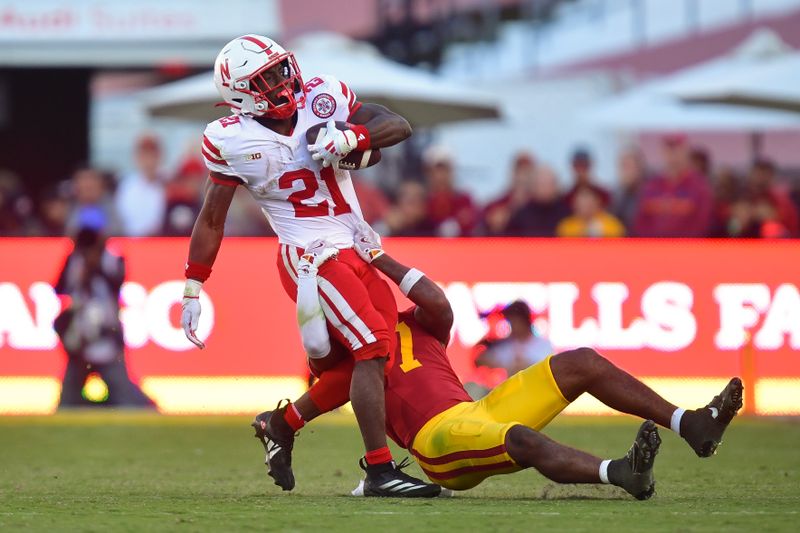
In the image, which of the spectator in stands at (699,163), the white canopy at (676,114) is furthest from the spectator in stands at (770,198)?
the white canopy at (676,114)

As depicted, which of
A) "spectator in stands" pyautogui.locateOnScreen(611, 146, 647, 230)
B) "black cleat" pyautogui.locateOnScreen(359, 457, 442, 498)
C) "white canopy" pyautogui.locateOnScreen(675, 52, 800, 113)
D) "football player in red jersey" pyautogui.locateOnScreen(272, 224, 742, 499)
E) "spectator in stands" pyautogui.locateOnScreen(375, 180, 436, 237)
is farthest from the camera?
"white canopy" pyautogui.locateOnScreen(675, 52, 800, 113)

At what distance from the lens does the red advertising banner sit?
13.1 m

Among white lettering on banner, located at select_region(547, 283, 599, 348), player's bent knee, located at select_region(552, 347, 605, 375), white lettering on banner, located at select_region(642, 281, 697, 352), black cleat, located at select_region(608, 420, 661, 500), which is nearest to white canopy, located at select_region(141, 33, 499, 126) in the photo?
white lettering on banner, located at select_region(547, 283, 599, 348)

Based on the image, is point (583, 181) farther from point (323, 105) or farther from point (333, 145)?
point (333, 145)

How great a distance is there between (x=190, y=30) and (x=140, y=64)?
652mm

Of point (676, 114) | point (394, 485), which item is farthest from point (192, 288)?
point (676, 114)

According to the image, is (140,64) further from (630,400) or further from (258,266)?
(630,400)

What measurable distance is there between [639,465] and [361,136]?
2.10 m

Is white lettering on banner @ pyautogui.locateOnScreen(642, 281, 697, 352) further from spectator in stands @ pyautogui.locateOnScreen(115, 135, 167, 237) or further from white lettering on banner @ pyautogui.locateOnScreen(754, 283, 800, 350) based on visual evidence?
spectator in stands @ pyautogui.locateOnScreen(115, 135, 167, 237)

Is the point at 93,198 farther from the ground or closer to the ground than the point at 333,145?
closer to the ground

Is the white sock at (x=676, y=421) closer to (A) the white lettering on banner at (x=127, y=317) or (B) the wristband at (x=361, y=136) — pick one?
(B) the wristband at (x=361, y=136)

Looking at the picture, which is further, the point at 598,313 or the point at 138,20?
the point at 138,20

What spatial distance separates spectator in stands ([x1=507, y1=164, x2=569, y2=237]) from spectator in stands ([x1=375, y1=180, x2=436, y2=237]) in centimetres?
76

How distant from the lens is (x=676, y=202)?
1441 centimetres
